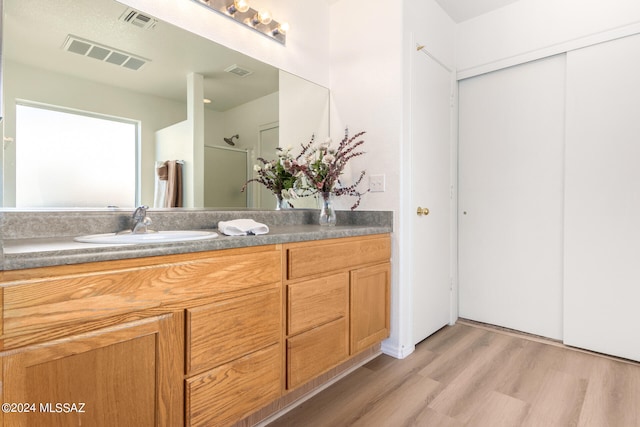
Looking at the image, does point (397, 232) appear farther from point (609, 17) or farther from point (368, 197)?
point (609, 17)

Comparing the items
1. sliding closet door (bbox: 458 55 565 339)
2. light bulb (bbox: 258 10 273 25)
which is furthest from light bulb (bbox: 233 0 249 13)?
sliding closet door (bbox: 458 55 565 339)

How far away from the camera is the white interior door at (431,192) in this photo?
85.8 inches

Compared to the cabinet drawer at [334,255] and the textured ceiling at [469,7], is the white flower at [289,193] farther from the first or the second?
the textured ceiling at [469,7]

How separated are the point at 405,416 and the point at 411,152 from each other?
1.46 metres

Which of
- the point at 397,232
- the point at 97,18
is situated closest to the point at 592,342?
the point at 397,232

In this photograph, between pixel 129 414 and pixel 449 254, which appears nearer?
pixel 129 414

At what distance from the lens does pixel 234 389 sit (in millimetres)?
1191

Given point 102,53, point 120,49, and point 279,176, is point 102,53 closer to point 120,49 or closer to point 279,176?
point 120,49

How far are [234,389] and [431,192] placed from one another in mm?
1769

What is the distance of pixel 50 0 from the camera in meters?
1.26

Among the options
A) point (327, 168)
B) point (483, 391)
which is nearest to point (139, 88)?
point (327, 168)

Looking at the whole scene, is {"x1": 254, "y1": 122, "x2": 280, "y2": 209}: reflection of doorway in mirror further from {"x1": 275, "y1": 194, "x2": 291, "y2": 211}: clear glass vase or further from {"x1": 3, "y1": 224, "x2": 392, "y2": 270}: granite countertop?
{"x1": 3, "y1": 224, "x2": 392, "y2": 270}: granite countertop

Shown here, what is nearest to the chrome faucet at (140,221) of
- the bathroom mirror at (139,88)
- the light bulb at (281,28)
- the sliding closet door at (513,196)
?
the bathroom mirror at (139,88)

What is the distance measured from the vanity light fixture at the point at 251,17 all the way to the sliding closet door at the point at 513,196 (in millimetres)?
1549
